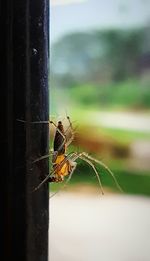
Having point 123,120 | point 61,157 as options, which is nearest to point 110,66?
point 123,120

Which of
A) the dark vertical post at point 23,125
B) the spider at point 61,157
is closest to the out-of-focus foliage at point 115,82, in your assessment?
the spider at point 61,157

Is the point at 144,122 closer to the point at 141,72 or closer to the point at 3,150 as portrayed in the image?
the point at 141,72

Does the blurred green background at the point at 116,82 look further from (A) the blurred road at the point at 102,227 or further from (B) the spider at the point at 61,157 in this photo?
(B) the spider at the point at 61,157

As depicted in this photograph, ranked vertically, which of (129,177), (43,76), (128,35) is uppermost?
(128,35)

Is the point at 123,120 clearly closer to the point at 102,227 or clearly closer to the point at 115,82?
the point at 115,82

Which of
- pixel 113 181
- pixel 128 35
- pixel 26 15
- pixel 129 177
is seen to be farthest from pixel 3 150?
pixel 128 35

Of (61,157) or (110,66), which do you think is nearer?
(61,157)
